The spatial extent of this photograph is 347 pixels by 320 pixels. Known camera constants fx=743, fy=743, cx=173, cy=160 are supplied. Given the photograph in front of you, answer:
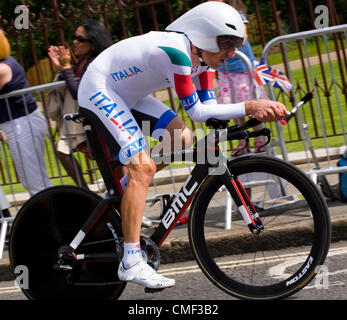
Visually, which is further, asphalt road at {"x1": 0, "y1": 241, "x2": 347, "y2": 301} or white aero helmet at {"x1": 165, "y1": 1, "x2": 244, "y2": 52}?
asphalt road at {"x1": 0, "y1": 241, "x2": 347, "y2": 301}

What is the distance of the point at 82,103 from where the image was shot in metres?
4.52

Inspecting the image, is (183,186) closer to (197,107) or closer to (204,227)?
(204,227)

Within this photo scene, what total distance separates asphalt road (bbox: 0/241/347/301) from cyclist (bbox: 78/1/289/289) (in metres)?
0.41

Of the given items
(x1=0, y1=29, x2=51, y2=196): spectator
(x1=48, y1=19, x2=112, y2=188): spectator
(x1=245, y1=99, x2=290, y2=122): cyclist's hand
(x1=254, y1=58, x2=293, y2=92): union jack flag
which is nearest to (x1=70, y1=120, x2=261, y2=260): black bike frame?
(x1=245, y1=99, x2=290, y2=122): cyclist's hand

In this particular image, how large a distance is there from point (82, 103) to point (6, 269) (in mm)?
2086

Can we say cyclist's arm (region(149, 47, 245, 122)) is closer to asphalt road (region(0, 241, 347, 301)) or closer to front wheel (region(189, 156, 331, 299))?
front wheel (region(189, 156, 331, 299))

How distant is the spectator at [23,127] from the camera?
6.51 metres

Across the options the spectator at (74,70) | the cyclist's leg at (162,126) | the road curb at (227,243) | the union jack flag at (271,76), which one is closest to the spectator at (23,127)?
the spectator at (74,70)

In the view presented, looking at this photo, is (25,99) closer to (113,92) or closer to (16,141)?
(16,141)

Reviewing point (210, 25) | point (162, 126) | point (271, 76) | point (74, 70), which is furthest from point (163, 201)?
point (74, 70)

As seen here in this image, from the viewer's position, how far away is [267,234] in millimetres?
4523

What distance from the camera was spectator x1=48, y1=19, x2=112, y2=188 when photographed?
20.7ft

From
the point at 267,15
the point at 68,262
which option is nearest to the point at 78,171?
the point at 68,262

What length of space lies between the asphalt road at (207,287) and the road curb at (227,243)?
0.08 m
